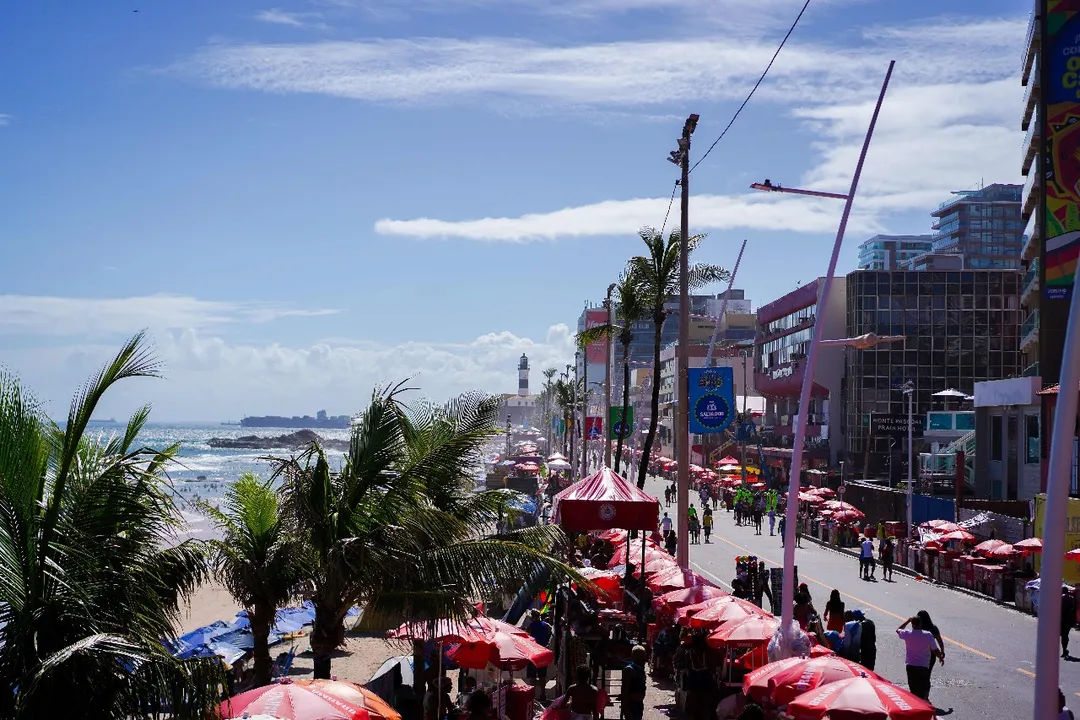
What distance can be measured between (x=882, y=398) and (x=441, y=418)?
6631 centimetres

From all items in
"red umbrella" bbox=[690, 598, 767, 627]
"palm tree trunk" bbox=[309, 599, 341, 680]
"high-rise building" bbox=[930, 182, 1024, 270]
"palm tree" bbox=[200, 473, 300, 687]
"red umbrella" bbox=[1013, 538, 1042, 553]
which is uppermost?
"high-rise building" bbox=[930, 182, 1024, 270]

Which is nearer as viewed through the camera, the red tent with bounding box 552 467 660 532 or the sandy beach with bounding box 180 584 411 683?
the red tent with bounding box 552 467 660 532

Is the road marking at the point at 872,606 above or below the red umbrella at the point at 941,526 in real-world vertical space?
below

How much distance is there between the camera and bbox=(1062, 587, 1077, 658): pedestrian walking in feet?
71.4

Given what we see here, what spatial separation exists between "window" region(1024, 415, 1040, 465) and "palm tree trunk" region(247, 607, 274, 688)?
4581cm

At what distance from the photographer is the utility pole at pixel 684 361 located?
22609 millimetres

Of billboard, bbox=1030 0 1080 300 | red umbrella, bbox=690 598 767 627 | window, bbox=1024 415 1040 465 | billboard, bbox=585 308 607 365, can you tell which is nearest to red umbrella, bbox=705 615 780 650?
red umbrella, bbox=690 598 767 627

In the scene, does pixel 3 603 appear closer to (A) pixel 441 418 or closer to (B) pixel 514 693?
(A) pixel 441 418

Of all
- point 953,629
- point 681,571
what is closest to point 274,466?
point 681,571

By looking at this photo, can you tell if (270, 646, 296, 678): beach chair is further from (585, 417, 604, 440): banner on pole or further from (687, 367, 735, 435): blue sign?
(585, 417, 604, 440): banner on pole

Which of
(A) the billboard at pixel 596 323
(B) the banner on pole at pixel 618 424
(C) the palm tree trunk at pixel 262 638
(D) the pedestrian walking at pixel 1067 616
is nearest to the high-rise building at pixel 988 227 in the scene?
(A) the billboard at pixel 596 323

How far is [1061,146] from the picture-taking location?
45.1m

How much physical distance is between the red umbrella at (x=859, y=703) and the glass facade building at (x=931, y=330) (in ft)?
220

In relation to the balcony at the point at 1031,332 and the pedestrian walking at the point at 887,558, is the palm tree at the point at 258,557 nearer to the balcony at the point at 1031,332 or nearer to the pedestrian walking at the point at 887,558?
the pedestrian walking at the point at 887,558
